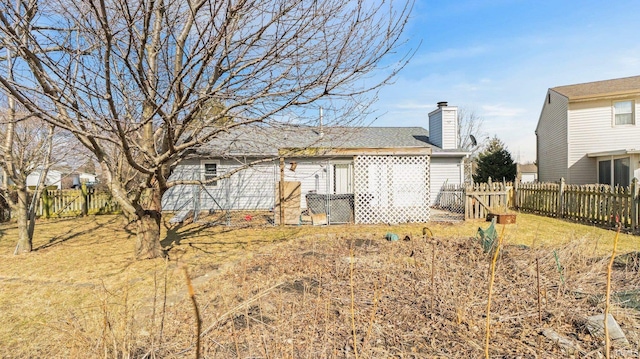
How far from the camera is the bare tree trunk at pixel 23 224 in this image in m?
6.77

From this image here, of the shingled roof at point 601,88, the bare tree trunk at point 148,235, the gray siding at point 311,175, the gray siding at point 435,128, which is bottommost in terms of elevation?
the bare tree trunk at point 148,235

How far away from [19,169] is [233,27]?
618cm

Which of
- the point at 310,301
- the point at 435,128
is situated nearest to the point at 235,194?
the point at 435,128

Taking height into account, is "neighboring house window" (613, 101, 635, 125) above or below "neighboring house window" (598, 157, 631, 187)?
above

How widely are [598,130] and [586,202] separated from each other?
6.68m

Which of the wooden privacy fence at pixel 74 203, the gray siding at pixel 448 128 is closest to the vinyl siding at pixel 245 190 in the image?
the wooden privacy fence at pixel 74 203

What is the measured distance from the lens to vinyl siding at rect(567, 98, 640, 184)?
46.5 feet

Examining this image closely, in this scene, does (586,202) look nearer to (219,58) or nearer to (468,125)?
(219,58)

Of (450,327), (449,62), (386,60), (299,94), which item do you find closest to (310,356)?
(450,327)

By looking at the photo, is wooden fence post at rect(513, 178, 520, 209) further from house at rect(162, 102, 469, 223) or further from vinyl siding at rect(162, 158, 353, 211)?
vinyl siding at rect(162, 158, 353, 211)

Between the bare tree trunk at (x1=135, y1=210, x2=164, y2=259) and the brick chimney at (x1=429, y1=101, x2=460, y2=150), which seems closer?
the bare tree trunk at (x1=135, y1=210, x2=164, y2=259)

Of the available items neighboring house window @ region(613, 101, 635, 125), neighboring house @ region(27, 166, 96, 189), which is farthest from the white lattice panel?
neighboring house window @ region(613, 101, 635, 125)

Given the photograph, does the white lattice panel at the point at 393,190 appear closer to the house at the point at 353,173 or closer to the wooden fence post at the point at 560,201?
the house at the point at 353,173

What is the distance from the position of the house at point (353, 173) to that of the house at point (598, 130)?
4.96 m
